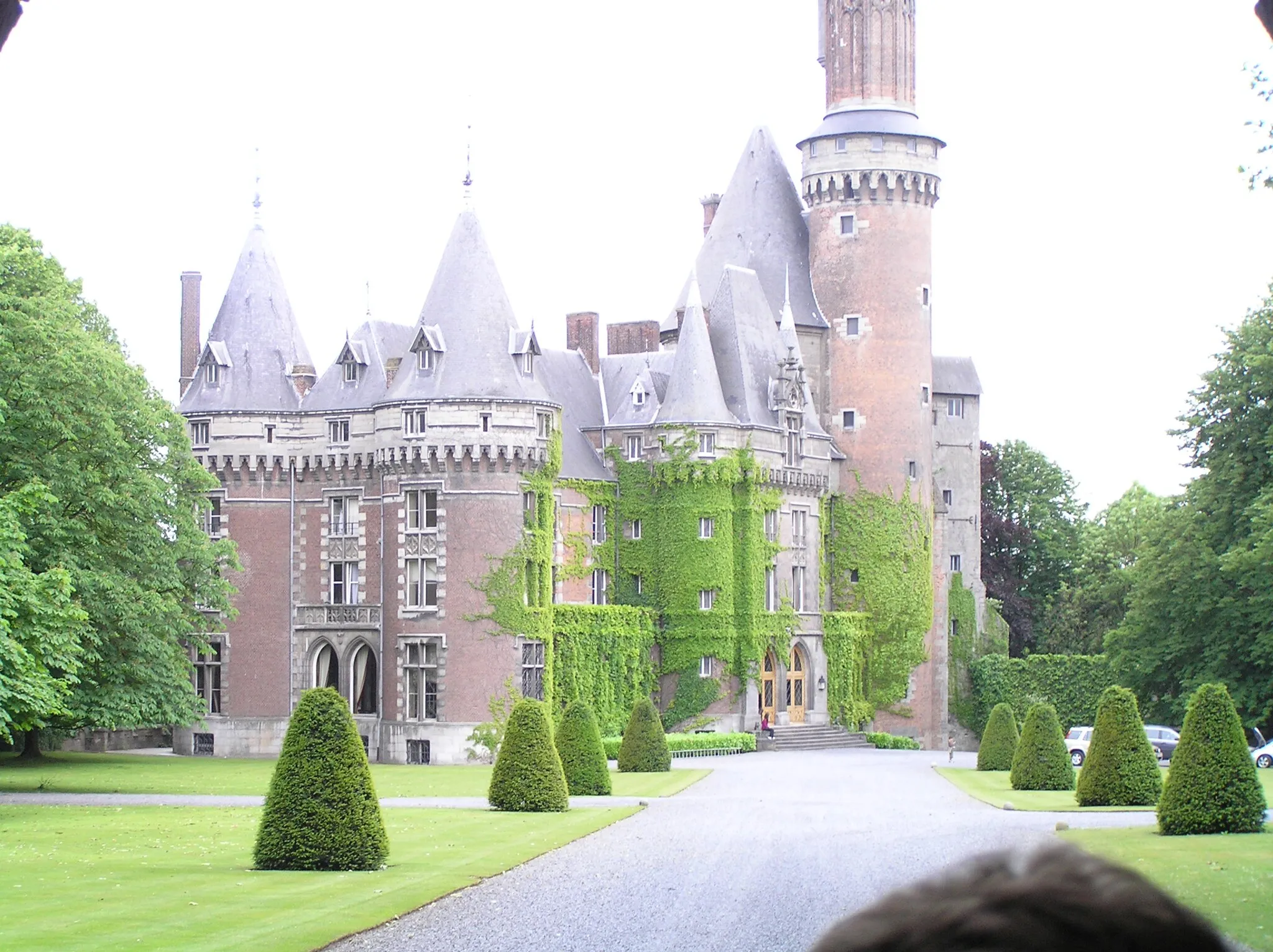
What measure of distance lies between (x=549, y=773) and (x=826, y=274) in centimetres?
3763

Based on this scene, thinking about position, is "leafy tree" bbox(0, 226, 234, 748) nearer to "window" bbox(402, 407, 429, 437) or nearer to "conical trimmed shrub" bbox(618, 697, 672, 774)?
"conical trimmed shrub" bbox(618, 697, 672, 774)

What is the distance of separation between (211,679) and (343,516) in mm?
6269

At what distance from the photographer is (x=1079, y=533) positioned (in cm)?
8550

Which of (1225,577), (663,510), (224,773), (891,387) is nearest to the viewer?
(224,773)

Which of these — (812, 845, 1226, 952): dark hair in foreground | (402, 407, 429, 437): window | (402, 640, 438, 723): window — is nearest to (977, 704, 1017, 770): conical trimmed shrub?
(402, 640, 438, 723): window

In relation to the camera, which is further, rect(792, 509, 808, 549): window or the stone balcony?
rect(792, 509, 808, 549): window

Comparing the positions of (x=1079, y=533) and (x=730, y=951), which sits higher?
(x=1079, y=533)

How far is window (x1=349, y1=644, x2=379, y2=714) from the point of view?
55906mm

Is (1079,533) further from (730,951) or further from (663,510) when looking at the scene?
(730,951)

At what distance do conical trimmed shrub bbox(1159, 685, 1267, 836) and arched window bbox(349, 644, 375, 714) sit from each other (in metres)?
32.6

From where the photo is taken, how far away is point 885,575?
2562 inches

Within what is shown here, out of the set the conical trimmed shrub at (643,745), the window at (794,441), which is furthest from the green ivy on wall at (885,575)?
the conical trimmed shrub at (643,745)

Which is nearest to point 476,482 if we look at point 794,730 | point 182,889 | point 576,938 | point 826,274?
point 794,730

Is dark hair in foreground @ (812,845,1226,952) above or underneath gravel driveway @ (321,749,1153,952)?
above
